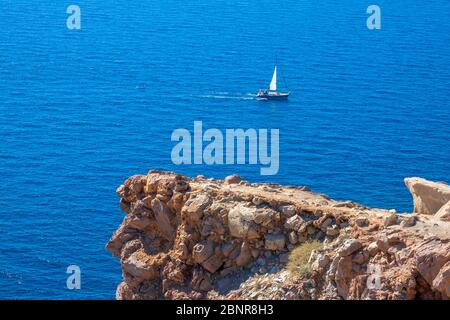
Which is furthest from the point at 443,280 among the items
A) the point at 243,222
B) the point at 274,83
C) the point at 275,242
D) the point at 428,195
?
the point at 274,83

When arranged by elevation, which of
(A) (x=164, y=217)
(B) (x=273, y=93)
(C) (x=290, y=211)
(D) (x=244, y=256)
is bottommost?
(B) (x=273, y=93)

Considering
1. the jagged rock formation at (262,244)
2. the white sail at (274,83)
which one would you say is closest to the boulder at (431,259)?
the jagged rock formation at (262,244)

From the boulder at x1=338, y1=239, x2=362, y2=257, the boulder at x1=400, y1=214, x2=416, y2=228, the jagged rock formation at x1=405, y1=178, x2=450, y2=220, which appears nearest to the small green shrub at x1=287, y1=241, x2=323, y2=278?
the boulder at x1=338, y1=239, x2=362, y2=257

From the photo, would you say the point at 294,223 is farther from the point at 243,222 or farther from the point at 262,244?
the point at 243,222

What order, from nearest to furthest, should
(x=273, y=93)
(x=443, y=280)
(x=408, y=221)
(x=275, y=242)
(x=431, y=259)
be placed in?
1. (x=443, y=280)
2. (x=431, y=259)
3. (x=408, y=221)
4. (x=275, y=242)
5. (x=273, y=93)

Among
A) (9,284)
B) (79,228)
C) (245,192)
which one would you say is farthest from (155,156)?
(245,192)

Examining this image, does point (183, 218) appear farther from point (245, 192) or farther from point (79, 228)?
point (79, 228)
